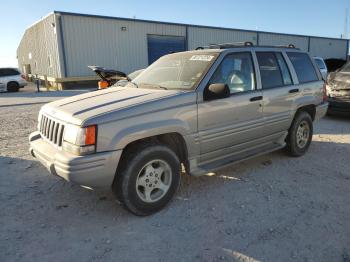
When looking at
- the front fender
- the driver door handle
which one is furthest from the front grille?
the driver door handle

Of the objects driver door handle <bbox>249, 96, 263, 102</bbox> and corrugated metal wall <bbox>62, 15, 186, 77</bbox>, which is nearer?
driver door handle <bbox>249, 96, 263, 102</bbox>


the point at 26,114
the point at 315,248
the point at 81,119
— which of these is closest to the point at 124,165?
the point at 81,119

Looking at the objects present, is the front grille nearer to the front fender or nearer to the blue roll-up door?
the front fender

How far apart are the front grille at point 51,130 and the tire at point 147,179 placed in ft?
2.37

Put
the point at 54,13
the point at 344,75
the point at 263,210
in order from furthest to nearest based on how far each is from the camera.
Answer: the point at 54,13
the point at 344,75
the point at 263,210

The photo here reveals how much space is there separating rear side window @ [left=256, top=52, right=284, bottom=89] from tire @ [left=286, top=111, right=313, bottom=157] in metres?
0.79

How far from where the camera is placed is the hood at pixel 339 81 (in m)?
9.04

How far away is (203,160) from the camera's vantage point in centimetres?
418

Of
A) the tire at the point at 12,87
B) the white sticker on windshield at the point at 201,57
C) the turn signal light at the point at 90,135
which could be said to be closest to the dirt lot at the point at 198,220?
the turn signal light at the point at 90,135

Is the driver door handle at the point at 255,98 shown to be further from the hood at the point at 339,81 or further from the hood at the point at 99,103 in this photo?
the hood at the point at 339,81

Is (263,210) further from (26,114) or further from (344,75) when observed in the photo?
(26,114)

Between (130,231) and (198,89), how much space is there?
5.76ft

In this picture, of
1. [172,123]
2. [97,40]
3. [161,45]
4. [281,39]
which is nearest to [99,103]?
[172,123]

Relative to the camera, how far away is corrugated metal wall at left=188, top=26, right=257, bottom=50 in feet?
83.6
